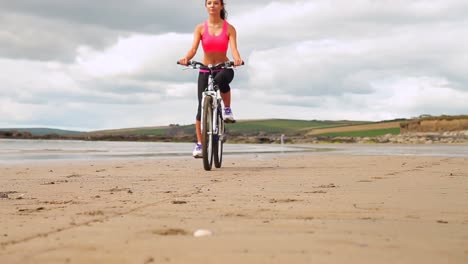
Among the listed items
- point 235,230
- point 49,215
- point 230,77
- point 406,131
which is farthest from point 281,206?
point 406,131

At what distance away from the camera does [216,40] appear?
31.3 ft

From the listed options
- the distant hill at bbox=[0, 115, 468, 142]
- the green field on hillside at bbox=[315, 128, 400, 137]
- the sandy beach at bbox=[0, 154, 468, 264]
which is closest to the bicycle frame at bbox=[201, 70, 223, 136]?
the sandy beach at bbox=[0, 154, 468, 264]

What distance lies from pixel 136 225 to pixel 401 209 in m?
1.88

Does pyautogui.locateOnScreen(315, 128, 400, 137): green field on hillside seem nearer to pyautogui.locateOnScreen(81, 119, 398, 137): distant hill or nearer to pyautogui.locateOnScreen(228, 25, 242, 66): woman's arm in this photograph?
pyautogui.locateOnScreen(81, 119, 398, 137): distant hill

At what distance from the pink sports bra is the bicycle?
47 cm

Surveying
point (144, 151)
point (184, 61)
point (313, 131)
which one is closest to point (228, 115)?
point (184, 61)

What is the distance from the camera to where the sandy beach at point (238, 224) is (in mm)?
2348

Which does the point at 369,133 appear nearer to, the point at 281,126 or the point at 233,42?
the point at 281,126

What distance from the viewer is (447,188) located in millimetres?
5344

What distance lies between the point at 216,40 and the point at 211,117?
4.82 feet

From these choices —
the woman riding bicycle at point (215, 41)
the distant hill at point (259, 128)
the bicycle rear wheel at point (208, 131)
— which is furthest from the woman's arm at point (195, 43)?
the distant hill at point (259, 128)

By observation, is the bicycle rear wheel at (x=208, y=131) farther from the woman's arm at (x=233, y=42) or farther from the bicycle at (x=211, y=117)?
the woman's arm at (x=233, y=42)

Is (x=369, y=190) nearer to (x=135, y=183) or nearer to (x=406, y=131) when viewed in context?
(x=135, y=183)

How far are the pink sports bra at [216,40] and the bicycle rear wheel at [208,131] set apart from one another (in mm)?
1058
